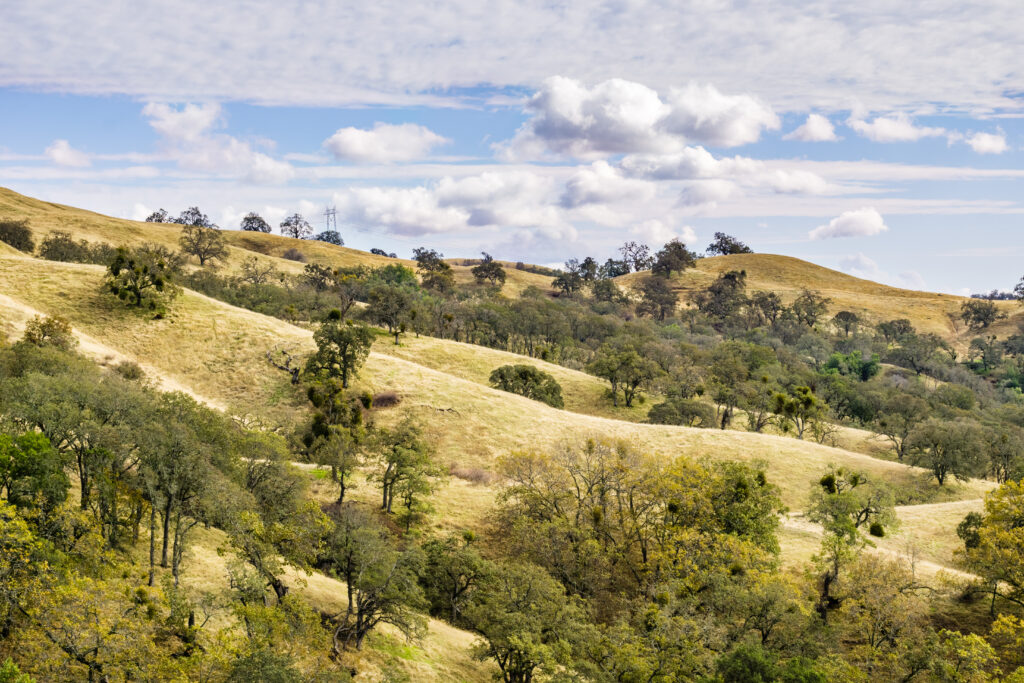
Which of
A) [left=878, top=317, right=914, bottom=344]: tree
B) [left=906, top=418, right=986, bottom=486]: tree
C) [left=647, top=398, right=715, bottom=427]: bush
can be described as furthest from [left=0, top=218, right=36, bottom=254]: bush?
[left=878, top=317, right=914, bottom=344]: tree

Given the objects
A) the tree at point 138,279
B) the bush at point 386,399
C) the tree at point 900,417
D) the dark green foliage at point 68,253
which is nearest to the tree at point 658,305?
the tree at point 900,417

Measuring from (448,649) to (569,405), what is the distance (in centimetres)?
5217

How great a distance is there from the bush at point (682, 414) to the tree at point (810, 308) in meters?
108

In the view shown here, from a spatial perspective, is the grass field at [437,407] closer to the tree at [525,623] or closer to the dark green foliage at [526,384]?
the dark green foliage at [526,384]

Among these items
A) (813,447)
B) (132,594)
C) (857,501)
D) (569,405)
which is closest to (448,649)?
(132,594)

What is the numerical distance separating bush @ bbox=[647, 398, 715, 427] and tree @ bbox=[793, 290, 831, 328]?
108 meters

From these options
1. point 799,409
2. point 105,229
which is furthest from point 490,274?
point 799,409

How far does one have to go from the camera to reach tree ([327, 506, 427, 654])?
2678 cm

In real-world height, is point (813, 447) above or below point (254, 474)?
below

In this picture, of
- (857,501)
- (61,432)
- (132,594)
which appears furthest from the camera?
(857,501)

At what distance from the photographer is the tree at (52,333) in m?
50.7

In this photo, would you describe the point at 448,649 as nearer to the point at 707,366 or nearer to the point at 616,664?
the point at 616,664

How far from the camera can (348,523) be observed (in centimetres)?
2817

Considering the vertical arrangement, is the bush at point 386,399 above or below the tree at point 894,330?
below
